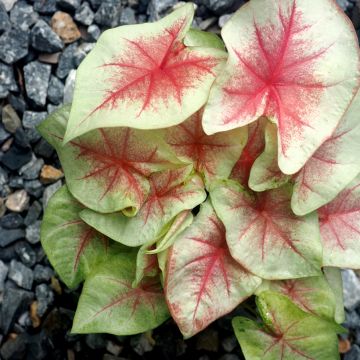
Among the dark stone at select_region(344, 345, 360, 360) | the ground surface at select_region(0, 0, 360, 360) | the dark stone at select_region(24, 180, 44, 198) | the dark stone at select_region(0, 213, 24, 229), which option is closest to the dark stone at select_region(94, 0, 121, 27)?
the ground surface at select_region(0, 0, 360, 360)

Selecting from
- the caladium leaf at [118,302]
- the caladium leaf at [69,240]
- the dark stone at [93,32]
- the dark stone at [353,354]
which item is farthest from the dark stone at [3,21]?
the dark stone at [353,354]

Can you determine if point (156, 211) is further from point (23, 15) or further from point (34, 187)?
point (23, 15)

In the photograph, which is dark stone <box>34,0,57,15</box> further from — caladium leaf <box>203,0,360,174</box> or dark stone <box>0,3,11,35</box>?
caladium leaf <box>203,0,360,174</box>

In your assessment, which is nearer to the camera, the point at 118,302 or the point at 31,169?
the point at 118,302

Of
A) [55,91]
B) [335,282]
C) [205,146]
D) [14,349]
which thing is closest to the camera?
[205,146]

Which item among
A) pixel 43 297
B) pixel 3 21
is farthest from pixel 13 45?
pixel 43 297

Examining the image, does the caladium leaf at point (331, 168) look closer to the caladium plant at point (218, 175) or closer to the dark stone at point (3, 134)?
the caladium plant at point (218, 175)
